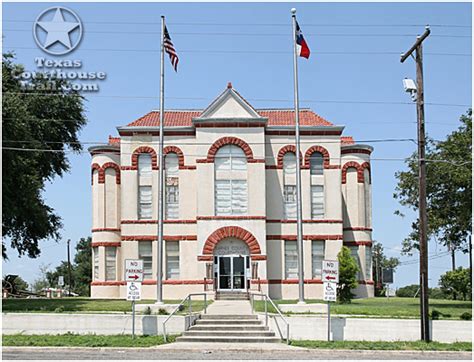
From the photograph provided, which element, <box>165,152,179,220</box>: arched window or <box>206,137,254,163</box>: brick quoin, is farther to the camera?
<box>165,152,179,220</box>: arched window

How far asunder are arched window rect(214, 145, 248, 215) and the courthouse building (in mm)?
58

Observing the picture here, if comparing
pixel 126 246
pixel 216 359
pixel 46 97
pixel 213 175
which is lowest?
pixel 216 359

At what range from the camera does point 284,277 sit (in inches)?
1879

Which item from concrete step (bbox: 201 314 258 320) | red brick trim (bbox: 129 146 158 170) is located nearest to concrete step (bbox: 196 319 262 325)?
concrete step (bbox: 201 314 258 320)

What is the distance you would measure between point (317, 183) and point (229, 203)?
557 centimetres

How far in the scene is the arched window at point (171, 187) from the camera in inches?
1905

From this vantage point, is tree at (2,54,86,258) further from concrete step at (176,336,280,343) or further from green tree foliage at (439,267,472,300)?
green tree foliage at (439,267,472,300)

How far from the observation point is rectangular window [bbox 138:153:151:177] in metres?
48.8

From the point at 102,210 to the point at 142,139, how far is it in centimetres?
507

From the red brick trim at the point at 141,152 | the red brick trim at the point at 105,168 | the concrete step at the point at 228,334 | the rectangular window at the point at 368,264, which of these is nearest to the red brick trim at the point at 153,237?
the red brick trim at the point at 105,168

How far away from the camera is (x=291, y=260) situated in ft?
158

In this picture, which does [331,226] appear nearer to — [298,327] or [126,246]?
[126,246]

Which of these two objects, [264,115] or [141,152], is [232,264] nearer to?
[141,152]

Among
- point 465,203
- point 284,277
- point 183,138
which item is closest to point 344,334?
point 465,203
